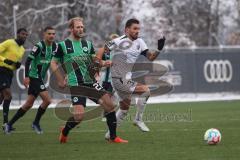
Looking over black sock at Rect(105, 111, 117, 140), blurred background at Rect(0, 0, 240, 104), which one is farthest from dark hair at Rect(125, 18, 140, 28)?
blurred background at Rect(0, 0, 240, 104)

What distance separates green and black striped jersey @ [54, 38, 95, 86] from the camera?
521 inches

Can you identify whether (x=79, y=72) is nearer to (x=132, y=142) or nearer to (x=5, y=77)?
(x=132, y=142)

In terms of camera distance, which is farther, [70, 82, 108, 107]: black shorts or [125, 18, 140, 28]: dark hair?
[125, 18, 140, 28]: dark hair

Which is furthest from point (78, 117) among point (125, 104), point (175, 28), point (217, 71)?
point (175, 28)

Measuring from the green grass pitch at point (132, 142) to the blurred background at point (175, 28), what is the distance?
12.3 metres

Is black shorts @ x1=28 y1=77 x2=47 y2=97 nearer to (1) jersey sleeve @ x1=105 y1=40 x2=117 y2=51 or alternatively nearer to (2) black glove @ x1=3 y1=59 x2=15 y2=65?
(2) black glove @ x1=3 y1=59 x2=15 y2=65

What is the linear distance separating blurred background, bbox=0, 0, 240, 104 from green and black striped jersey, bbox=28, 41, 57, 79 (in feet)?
43.6

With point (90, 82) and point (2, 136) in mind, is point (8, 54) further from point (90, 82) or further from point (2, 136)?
point (90, 82)

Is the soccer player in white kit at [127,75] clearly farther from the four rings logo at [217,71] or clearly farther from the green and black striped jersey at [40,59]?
the four rings logo at [217,71]

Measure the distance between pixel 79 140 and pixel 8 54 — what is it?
4009mm

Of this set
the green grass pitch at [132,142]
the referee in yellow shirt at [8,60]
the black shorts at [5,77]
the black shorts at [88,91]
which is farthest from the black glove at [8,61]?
the black shorts at [88,91]

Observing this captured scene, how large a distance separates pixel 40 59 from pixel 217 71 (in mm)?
17786

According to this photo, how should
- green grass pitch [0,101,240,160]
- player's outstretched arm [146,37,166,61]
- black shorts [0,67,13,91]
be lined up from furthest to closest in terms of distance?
1. black shorts [0,67,13,91]
2. player's outstretched arm [146,37,166,61]
3. green grass pitch [0,101,240,160]

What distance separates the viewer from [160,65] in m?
31.8
